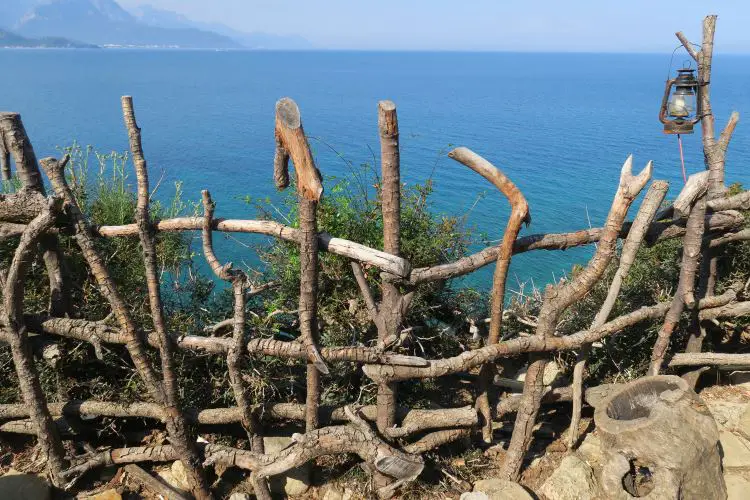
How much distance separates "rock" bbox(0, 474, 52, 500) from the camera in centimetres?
480

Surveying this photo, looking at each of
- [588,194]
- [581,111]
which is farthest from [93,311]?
[581,111]

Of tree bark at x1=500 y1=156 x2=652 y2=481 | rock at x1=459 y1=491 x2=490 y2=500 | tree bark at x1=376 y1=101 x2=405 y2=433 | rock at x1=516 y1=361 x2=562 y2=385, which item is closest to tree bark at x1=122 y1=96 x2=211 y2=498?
tree bark at x1=376 y1=101 x2=405 y2=433

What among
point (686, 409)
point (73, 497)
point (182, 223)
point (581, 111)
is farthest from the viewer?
point (581, 111)

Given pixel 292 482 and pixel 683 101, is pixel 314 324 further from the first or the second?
pixel 683 101

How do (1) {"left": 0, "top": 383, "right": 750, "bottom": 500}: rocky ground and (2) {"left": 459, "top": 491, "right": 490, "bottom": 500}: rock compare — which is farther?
(1) {"left": 0, "top": 383, "right": 750, "bottom": 500}: rocky ground

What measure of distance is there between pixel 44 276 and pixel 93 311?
55cm

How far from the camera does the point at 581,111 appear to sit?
156ft

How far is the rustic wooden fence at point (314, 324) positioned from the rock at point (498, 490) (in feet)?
0.63

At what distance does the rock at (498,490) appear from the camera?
474cm

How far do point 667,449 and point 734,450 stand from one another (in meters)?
1.54

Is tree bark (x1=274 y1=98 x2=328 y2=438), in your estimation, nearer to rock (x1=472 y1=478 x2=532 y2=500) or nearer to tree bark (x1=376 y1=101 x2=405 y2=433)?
tree bark (x1=376 y1=101 x2=405 y2=433)

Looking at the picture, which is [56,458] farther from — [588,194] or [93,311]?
[588,194]

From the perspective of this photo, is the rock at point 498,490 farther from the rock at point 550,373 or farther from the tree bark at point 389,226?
the rock at point 550,373

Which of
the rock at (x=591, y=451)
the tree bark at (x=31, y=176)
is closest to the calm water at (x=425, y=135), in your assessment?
the rock at (x=591, y=451)
